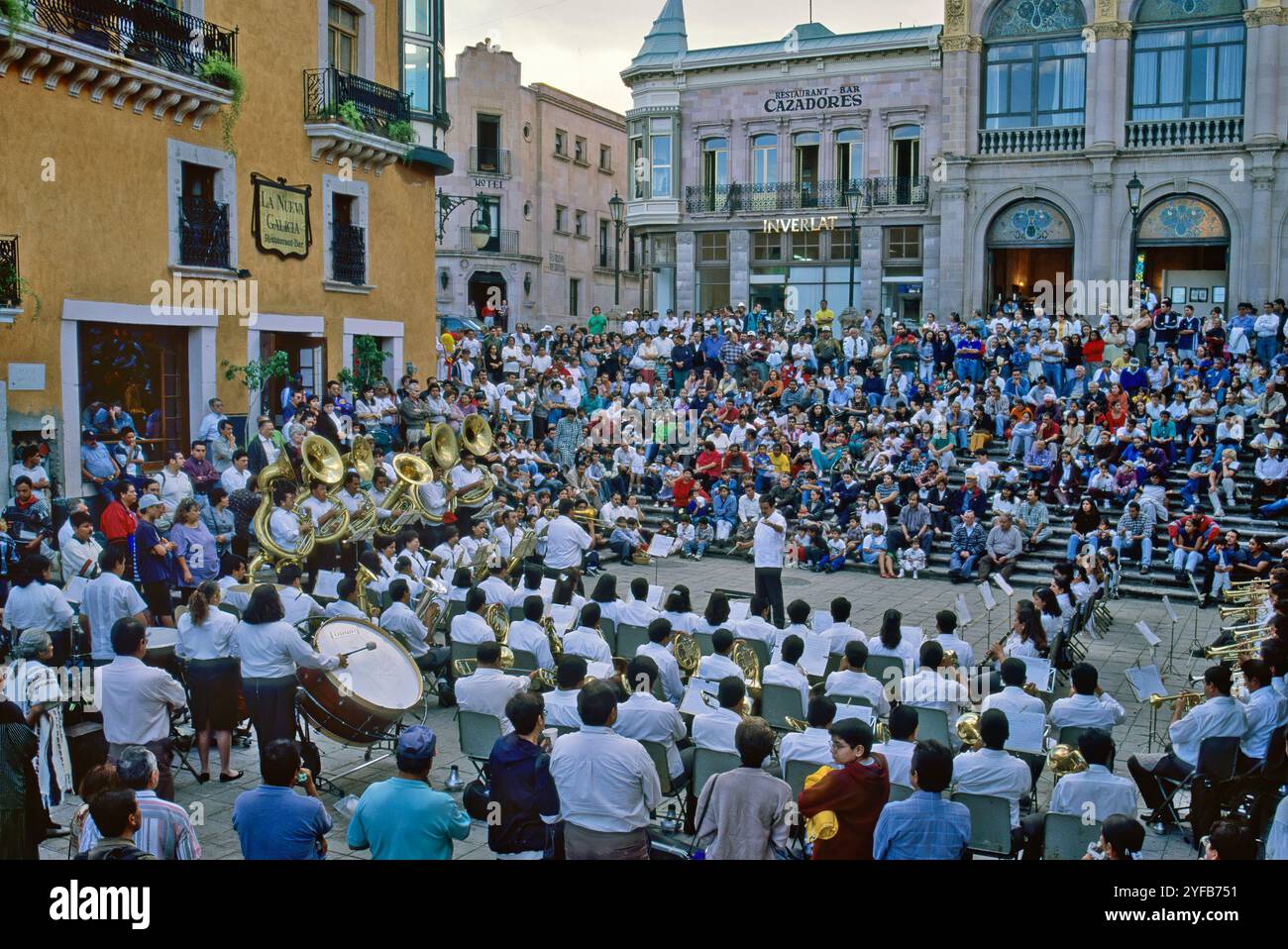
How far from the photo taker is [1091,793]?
7715 millimetres

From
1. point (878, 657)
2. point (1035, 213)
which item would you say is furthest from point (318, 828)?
point (1035, 213)

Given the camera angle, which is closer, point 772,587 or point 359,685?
point 359,685

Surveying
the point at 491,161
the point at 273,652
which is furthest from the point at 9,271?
the point at 491,161

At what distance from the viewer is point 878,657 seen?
439 inches

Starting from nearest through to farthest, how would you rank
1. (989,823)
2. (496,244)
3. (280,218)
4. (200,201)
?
(989,823) < (200,201) < (280,218) < (496,244)

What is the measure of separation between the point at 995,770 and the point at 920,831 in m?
1.87

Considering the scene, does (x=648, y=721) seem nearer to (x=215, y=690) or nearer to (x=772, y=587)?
(x=215, y=690)

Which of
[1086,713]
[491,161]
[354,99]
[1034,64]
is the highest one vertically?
[491,161]

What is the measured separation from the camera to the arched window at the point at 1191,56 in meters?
30.9

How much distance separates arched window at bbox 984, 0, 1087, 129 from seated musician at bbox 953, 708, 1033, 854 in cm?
2882

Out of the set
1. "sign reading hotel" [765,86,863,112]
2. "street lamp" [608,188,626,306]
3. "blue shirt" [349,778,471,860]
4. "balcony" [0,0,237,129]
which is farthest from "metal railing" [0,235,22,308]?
"sign reading hotel" [765,86,863,112]

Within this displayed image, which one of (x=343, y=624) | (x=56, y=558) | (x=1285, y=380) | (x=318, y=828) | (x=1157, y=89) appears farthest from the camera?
(x=1157, y=89)

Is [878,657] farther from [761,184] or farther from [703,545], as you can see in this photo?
[761,184]
